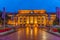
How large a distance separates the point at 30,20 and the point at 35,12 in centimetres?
864

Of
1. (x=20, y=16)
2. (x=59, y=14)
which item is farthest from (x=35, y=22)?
(x=59, y=14)

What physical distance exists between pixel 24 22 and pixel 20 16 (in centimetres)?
586

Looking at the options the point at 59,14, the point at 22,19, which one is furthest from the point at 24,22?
the point at 59,14

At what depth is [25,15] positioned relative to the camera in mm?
142000

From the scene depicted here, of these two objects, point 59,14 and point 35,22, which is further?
point 35,22

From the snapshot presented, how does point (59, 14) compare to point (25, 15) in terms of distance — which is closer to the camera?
point (59, 14)

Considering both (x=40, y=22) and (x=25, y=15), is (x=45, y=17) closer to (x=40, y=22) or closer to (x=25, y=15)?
(x=40, y=22)

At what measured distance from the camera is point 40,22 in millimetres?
143125

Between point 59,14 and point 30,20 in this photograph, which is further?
point 30,20

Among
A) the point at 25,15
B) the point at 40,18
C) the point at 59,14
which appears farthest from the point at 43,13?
the point at 59,14

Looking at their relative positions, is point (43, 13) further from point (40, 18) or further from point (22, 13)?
point (22, 13)

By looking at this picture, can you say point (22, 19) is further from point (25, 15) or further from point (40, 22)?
point (40, 22)

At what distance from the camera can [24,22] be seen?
14375 cm

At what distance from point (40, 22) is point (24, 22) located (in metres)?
12.9
